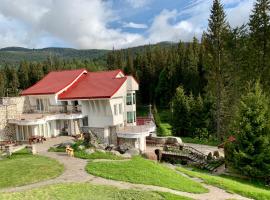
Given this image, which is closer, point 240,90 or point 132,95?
point 132,95

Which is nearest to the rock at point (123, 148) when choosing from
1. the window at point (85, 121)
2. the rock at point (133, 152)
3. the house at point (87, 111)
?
the rock at point (133, 152)

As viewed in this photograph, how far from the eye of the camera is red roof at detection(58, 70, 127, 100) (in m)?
34.0

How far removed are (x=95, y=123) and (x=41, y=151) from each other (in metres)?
8.00

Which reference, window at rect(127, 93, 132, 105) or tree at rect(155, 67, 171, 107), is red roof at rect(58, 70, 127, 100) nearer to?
window at rect(127, 93, 132, 105)

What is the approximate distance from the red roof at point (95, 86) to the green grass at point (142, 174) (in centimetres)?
1198

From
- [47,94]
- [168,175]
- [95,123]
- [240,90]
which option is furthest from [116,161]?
[240,90]

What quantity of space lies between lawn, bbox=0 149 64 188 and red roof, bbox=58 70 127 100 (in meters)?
10.7

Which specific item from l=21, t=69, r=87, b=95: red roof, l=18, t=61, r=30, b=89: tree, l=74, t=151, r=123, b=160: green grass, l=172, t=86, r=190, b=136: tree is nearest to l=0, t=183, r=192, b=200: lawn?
l=74, t=151, r=123, b=160: green grass

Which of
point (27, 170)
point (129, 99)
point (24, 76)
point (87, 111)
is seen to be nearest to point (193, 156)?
point (129, 99)

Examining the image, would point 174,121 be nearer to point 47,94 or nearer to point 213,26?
point 213,26

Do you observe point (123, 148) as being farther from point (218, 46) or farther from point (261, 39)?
point (261, 39)

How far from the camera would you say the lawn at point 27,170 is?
19484 millimetres

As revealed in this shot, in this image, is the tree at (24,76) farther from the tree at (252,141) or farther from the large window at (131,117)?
the tree at (252,141)

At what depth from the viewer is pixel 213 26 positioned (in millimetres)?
42688
